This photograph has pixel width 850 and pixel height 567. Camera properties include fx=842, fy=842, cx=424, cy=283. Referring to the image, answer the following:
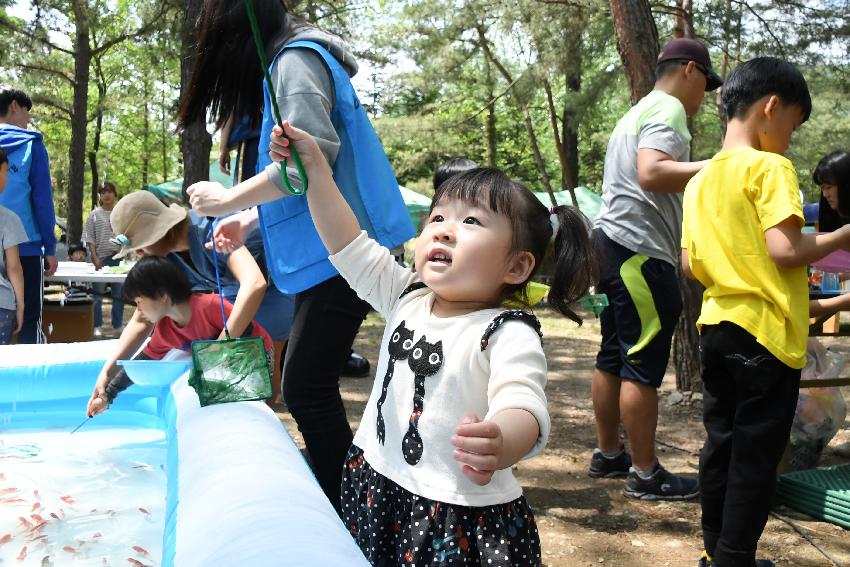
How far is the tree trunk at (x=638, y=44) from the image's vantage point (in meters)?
4.85

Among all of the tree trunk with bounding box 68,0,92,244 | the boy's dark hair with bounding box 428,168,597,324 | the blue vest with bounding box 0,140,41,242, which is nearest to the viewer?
the boy's dark hair with bounding box 428,168,597,324

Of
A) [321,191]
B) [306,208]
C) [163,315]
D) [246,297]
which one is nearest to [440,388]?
[321,191]

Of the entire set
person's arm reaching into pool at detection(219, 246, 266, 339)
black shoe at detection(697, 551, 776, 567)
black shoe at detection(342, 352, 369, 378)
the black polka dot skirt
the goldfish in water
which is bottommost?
black shoe at detection(342, 352, 369, 378)

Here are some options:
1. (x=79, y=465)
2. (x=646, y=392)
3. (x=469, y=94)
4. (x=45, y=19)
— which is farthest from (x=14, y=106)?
(x=469, y=94)

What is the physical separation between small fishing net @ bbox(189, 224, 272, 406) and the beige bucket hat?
1.07 metres

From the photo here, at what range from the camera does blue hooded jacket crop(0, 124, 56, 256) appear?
505 centimetres

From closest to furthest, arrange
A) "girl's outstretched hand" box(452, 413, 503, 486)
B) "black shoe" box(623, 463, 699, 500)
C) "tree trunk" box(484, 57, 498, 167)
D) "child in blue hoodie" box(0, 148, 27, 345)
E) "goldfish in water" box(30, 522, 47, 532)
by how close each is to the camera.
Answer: "girl's outstretched hand" box(452, 413, 503, 486) < "goldfish in water" box(30, 522, 47, 532) < "black shoe" box(623, 463, 699, 500) < "child in blue hoodie" box(0, 148, 27, 345) < "tree trunk" box(484, 57, 498, 167)

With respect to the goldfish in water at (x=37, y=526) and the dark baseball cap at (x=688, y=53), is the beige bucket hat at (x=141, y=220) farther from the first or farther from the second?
the dark baseball cap at (x=688, y=53)

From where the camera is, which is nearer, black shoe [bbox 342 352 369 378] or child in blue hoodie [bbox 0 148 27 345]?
child in blue hoodie [bbox 0 148 27 345]

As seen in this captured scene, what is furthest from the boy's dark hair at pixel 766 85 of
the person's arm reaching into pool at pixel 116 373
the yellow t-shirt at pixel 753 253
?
the person's arm reaching into pool at pixel 116 373

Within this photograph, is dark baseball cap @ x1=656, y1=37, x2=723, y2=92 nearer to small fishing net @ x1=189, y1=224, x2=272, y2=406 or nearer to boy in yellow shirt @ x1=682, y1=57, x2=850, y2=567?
boy in yellow shirt @ x1=682, y1=57, x2=850, y2=567

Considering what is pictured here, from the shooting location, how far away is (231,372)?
2566 mm

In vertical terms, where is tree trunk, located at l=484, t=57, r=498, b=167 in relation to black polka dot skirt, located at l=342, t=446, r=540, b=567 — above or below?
above

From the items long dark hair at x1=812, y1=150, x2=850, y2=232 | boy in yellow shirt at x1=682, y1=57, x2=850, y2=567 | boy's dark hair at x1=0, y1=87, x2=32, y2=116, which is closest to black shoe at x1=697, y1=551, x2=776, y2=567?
boy in yellow shirt at x1=682, y1=57, x2=850, y2=567
